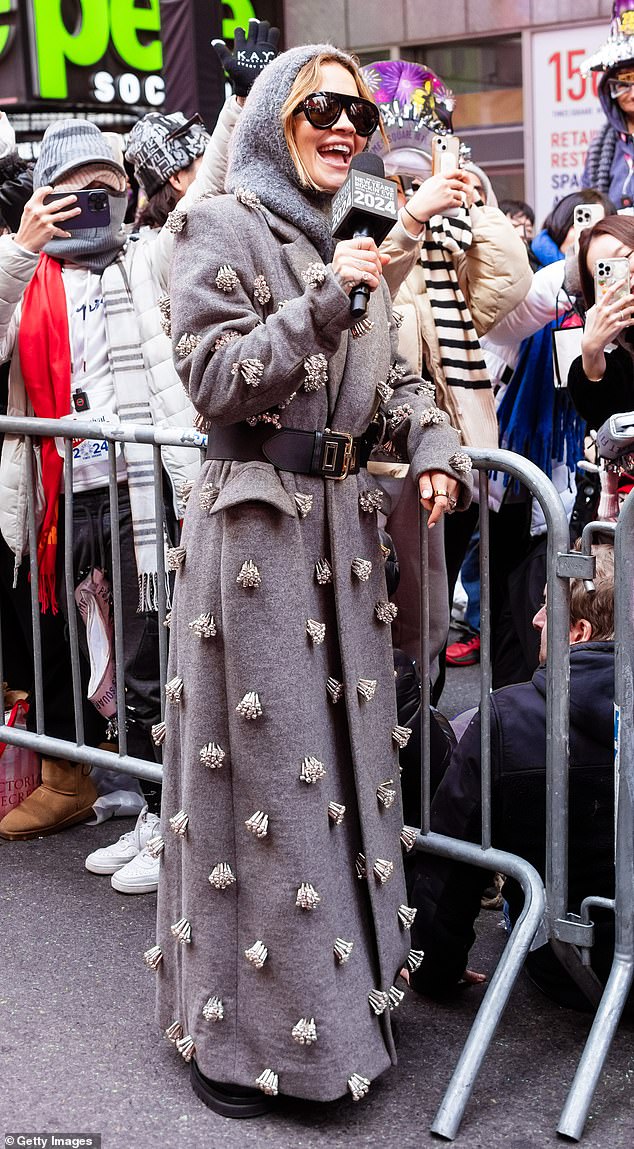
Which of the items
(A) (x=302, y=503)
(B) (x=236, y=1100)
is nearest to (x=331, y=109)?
(A) (x=302, y=503)

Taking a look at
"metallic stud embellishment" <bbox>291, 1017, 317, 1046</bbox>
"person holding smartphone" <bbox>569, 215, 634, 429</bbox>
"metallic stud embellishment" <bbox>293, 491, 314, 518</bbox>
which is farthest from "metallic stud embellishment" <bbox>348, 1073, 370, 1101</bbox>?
"person holding smartphone" <bbox>569, 215, 634, 429</bbox>

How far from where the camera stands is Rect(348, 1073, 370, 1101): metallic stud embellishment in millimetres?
2820

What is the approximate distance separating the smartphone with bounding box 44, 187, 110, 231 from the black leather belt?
Result: 159 centimetres

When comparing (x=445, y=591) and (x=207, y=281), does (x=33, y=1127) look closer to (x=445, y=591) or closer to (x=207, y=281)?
(x=445, y=591)

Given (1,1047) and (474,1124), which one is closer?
(474,1124)

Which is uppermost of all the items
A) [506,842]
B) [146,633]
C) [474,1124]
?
[146,633]

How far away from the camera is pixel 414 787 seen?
361 centimetres

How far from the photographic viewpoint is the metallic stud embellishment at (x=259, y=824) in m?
2.75

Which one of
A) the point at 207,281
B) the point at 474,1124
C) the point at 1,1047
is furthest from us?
the point at 1,1047

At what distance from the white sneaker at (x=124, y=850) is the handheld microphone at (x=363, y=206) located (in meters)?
2.14

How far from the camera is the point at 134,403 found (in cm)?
423

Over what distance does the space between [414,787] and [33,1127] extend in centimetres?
125

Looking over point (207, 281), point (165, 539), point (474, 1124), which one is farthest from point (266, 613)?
point (165, 539)

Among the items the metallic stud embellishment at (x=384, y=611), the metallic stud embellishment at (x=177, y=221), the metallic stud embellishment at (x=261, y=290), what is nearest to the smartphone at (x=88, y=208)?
the metallic stud embellishment at (x=177, y=221)
